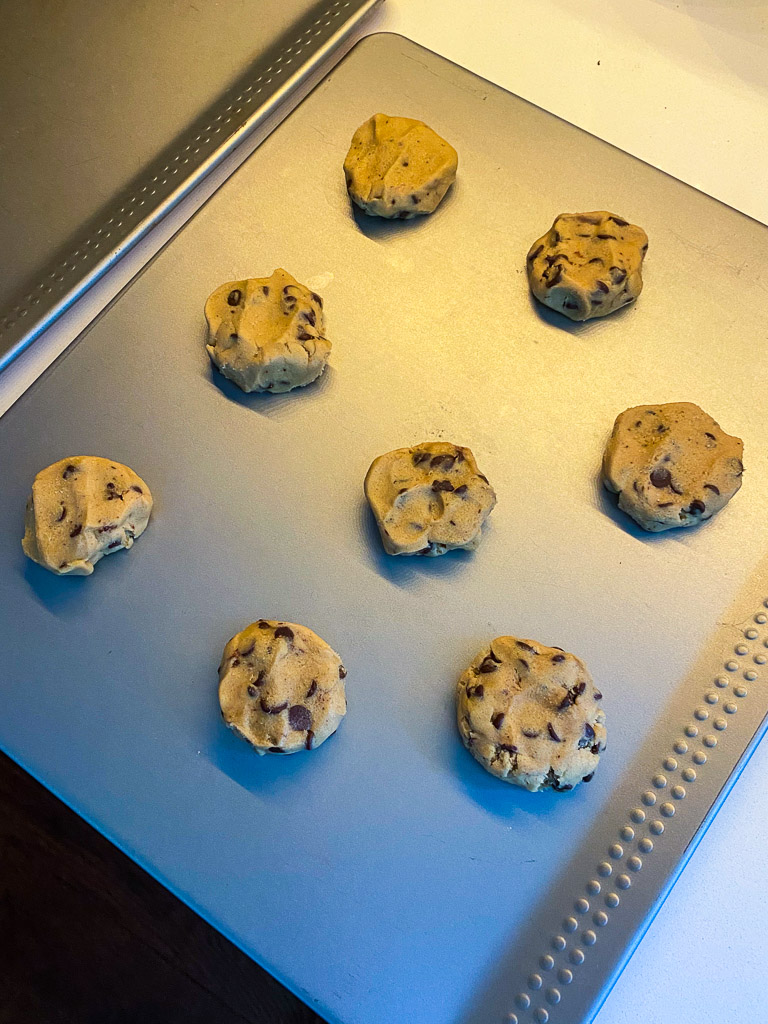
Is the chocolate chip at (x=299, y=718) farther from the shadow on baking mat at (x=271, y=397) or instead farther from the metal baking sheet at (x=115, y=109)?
the metal baking sheet at (x=115, y=109)

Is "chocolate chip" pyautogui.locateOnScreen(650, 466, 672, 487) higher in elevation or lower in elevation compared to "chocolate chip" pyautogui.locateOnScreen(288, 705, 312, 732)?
higher

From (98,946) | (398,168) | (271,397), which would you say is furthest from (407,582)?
(98,946)

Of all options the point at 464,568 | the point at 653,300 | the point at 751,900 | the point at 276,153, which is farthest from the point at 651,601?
the point at 276,153

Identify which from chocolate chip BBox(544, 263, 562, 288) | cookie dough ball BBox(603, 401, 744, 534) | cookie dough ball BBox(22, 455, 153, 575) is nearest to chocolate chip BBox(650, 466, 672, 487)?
cookie dough ball BBox(603, 401, 744, 534)

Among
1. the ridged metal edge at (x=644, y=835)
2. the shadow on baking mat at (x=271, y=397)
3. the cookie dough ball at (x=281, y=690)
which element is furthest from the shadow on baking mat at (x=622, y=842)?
the shadow on baking mat at (x=271, y=397)

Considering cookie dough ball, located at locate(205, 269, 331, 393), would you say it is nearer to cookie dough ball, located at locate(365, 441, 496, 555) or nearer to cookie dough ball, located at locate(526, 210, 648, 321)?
cookie dough ball, located at locate(365, 441, 496, 555)

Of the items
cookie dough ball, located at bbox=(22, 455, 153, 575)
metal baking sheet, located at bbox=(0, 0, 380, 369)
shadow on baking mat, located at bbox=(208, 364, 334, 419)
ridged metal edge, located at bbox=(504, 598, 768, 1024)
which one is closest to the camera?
ridged metal edge, located at bbox=(504, 598, 768, 1024)

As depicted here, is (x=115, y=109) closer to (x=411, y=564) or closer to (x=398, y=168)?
(x=398, y=168)
